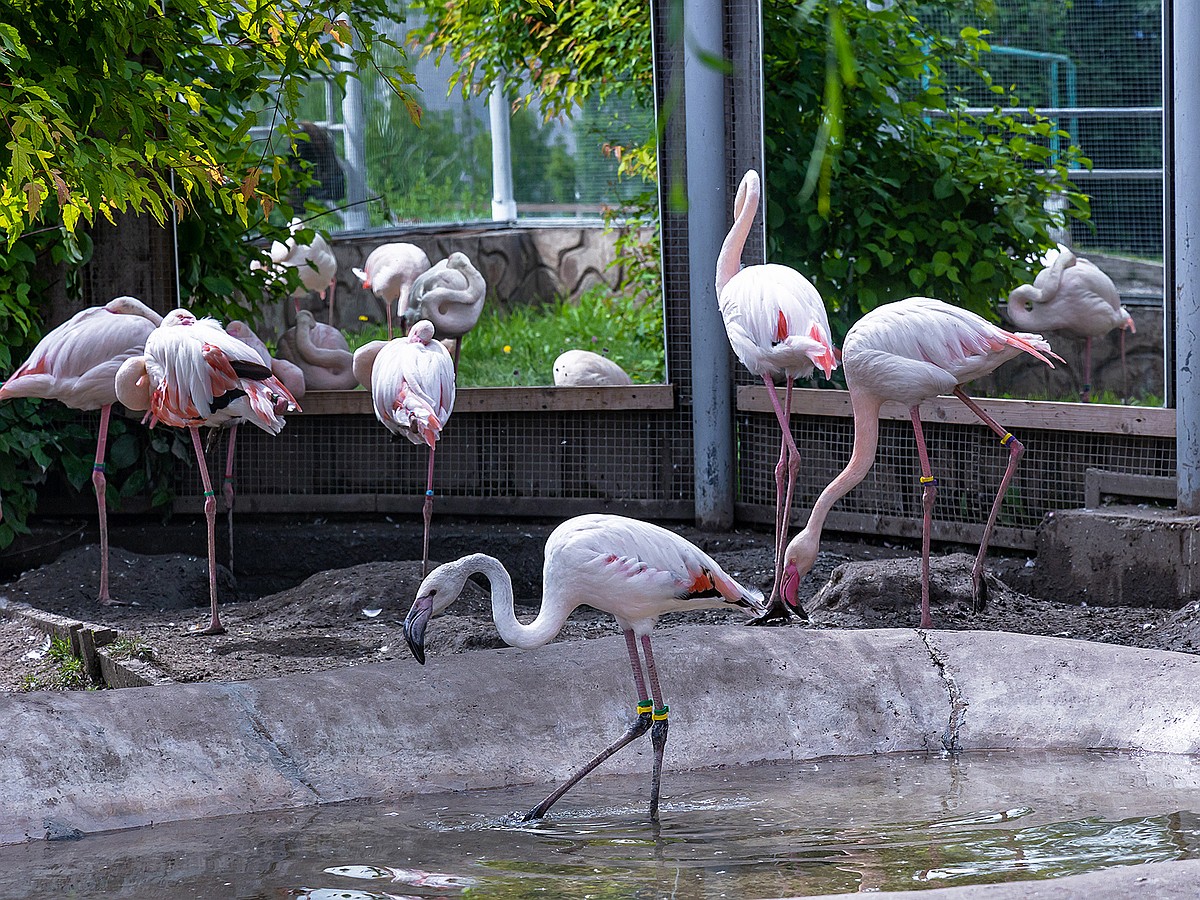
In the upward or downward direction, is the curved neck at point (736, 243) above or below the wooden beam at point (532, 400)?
above

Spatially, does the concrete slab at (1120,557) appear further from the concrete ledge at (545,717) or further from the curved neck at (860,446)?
the concrete ledge at (545,717)

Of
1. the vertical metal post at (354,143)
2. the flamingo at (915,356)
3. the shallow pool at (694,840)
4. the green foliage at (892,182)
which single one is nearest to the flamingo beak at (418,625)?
the shallow pool at (694,840)

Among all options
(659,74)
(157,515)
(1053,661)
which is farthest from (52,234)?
(1053,661)

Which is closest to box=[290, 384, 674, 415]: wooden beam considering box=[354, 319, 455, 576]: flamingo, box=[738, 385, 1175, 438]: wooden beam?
A: box=[738, 385, 1175, 438]: wooden beam

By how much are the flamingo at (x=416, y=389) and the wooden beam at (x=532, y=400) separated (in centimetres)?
93

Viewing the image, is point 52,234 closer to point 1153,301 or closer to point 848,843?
point 848,843

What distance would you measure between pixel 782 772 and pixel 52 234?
4.26m

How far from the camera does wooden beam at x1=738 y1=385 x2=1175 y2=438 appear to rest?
17.0 ft

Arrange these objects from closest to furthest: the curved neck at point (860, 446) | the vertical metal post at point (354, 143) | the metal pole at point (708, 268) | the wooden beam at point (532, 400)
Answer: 1. the curved neck at point (860, 446)
2. the metal pole at point (708, 268)
3. the wooden beam at point (532, 400)
4. the vertical metal post at point (354, 143)

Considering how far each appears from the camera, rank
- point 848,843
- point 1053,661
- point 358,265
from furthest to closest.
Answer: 1. point 358,265
2. point 1053,661
3. point 848,843

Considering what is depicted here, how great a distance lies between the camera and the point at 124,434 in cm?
646

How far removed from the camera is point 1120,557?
4.98 metres

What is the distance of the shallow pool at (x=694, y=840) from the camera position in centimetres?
267

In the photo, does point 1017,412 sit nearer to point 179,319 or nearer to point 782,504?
point 782,504
